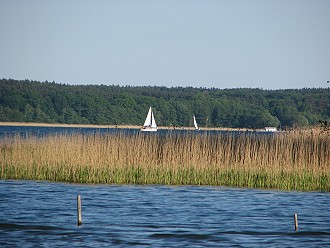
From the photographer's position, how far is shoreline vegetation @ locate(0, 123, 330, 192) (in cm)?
2417

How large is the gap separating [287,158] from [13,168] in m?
8.34

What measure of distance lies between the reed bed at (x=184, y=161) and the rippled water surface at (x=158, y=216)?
Result: 481 millimetres

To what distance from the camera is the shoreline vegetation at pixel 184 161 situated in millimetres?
24172

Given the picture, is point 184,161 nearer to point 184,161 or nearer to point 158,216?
point 184,161

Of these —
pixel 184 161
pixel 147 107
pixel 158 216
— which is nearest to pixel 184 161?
pixel 184 161

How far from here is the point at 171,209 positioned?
67.9 ft


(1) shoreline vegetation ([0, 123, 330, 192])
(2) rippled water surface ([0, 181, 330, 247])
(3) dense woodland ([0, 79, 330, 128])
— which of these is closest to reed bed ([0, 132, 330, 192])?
(1) shoreline vegetation ([0, 123, 330, 192])

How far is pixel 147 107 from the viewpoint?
451 ft

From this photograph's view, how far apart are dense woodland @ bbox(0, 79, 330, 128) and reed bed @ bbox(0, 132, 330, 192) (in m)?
89.1

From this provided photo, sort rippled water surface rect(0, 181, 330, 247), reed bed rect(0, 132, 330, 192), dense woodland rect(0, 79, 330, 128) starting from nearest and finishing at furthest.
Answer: rippled water surface rect(0, 181, 330, 247) < reed bed rect(0, 132, 330, 192) < dense woodland rect(0, 79, 330, 128)

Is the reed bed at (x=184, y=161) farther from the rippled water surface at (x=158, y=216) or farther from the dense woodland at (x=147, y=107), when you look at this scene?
the dense woodland at (x=147, y=107)

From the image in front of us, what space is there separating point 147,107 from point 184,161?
369ft

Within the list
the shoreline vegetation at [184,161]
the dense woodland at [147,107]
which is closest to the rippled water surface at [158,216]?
the shoreline vegetation at [184,161]

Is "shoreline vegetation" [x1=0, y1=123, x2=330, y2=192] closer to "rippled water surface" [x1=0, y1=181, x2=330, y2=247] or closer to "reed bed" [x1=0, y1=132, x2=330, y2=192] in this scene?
"reed bed" [x1=0, y1=132, x2=330, y2=192]
